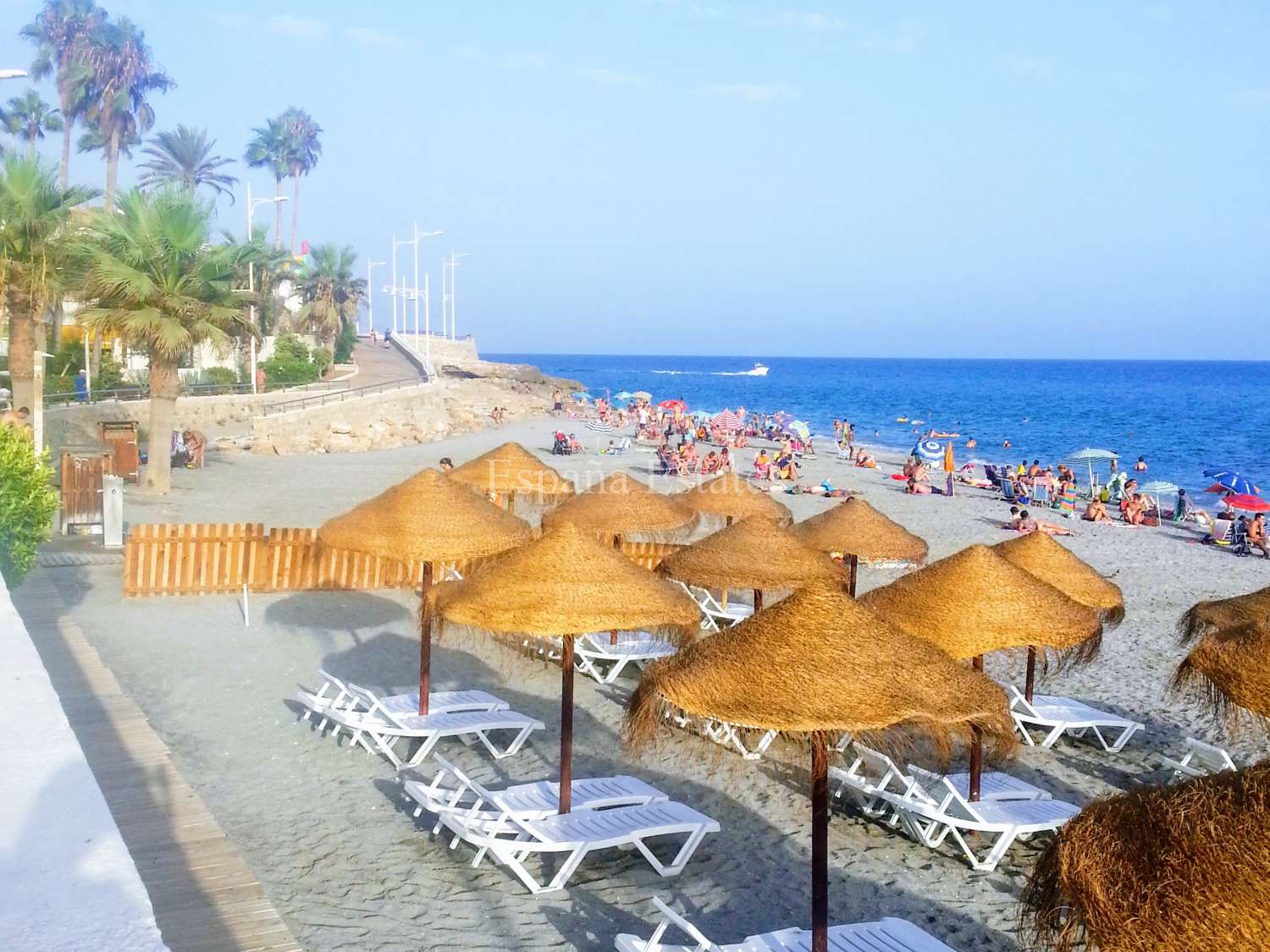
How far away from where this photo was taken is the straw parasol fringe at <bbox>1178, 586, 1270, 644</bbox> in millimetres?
7248

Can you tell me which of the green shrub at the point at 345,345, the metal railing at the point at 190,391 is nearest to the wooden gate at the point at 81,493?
the metal railing at the point at 190,391

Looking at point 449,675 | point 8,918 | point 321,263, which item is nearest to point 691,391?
point 321,263

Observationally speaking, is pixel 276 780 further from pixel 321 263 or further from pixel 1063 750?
pixel 321 263

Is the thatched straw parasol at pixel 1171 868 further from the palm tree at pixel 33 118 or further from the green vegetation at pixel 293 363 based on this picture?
the palm tree at pixel 33 118

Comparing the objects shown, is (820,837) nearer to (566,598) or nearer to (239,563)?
(566,598)

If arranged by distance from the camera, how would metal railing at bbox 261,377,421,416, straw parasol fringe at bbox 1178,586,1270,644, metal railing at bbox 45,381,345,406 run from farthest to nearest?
metal railing at bbox 261,377,421,416 → metal railing at bbox 45,381,345,406 → straw parasol fringe at bbox 1178,586,1270,644

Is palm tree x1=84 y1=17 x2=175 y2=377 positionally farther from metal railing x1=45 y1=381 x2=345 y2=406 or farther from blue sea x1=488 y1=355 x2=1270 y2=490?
blue sea x1=488 y1=355 x2=1270 y2=490

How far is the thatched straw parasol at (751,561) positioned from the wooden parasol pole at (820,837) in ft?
12.8

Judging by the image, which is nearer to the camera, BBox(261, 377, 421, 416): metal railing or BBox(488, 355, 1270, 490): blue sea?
BBox(261, 377, 421, 416): metal railing

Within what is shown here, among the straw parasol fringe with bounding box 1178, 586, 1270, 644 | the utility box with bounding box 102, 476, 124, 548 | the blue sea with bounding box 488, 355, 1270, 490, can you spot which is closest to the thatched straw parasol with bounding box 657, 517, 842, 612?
the straw parasol fringe with bounding box 1178, 586, 1270, 644

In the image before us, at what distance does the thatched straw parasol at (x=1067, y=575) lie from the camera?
29.1 ft

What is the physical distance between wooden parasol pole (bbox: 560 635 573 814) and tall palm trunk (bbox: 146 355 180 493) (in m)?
16.8

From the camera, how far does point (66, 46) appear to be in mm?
56500

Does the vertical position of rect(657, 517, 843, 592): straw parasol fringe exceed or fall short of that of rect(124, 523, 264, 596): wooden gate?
it exceeds it
